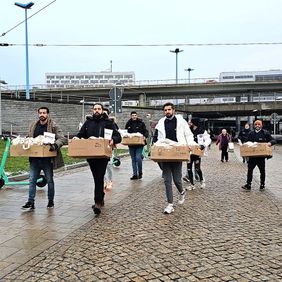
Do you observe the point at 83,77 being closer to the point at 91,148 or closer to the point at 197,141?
the point at 197,141

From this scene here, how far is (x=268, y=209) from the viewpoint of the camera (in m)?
7.95

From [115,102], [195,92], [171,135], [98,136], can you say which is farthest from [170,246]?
[195,92]

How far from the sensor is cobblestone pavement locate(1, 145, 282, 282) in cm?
446

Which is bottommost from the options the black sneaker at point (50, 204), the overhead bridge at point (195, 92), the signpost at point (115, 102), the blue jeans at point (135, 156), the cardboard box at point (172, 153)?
the black sneaker at point (50, 204)

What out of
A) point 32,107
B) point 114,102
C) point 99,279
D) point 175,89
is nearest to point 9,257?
point 99,279

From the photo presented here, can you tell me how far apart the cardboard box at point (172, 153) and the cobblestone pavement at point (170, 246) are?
0.94 meters

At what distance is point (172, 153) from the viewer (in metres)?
7.27

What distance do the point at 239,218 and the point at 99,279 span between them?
3382mm

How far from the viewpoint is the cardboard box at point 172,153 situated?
7.25 m

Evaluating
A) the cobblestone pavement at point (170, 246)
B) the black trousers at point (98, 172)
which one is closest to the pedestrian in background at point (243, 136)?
the cobblestone pavement at point (170, 246)

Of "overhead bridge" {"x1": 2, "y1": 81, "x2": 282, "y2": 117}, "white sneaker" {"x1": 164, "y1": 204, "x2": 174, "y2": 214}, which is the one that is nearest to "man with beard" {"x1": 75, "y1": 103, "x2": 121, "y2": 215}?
"white sneaker" {"x1": 164, "y1": 204, "x2": 174, "y2": 214}

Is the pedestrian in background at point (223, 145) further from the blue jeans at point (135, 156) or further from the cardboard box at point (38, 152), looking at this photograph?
the cardboard box at point (38, 152)

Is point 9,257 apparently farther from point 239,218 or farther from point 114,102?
point 114,102

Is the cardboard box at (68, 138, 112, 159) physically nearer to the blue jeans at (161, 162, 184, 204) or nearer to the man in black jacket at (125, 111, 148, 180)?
the blue jeans at (161, 162, 184, 204)
